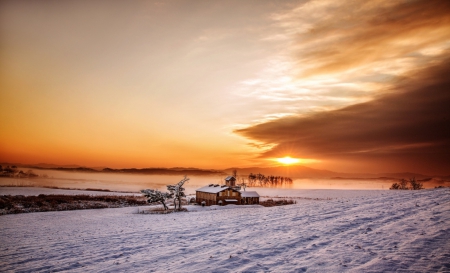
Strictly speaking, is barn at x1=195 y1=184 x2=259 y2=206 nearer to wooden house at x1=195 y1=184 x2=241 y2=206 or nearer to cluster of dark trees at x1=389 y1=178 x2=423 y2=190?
wooden house at x1=195 y1=184 x2=241 y2=206

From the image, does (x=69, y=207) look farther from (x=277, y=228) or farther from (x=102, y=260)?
(x=277, y=228)

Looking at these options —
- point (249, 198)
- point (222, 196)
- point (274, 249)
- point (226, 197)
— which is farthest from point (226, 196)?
point (274, 249)

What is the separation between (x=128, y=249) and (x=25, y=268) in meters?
4.61

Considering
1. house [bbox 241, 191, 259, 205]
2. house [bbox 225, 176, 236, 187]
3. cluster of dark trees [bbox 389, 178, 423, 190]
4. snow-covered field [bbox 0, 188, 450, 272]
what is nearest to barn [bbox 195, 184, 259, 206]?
house [bbox 241, 191, 259, 205]

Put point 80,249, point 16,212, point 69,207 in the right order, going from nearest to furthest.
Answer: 1. point 80,249
2. point 16,212
3. point 69,207

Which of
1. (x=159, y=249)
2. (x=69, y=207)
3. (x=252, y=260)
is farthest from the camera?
(x=69, y=207)

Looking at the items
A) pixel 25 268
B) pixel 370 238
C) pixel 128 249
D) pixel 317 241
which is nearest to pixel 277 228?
pixel 317 241

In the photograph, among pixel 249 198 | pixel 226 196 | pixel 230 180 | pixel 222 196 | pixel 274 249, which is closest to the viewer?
pixel 274 249

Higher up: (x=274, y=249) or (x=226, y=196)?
(x=274, y=249)

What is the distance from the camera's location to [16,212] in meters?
40.3

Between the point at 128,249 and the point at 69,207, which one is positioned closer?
the point at 128,249

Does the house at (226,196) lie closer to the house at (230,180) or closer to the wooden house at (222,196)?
the wooden house at (222,196)

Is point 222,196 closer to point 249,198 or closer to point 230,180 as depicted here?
point 249,198

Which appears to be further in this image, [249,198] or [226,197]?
[249,198]
